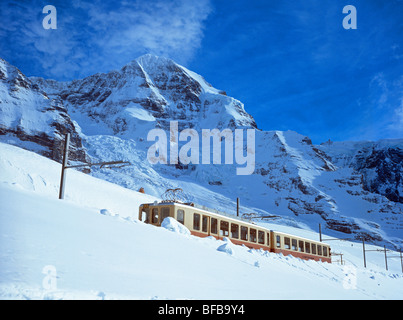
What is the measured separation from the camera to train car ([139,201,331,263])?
20.6 m

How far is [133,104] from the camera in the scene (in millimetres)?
193250

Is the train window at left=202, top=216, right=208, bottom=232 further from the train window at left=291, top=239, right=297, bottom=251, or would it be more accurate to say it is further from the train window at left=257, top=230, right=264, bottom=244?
the train window at left=291, top=239, right=297, bottom=251

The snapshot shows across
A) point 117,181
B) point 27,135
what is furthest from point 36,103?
point 117,181

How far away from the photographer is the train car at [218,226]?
67.5 ft

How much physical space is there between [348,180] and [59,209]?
16479cm

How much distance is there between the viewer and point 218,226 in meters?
22.6

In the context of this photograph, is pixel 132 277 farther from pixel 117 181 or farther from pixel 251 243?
pixel 117 181

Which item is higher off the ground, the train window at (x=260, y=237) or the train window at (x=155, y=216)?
the train window at (x=155, y=216)

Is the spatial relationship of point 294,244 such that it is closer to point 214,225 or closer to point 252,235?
point 252,235

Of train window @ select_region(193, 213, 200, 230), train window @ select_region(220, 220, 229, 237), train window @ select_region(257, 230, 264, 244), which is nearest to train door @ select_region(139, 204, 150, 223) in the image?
train window @ select_region(193, 213, 200, 230)

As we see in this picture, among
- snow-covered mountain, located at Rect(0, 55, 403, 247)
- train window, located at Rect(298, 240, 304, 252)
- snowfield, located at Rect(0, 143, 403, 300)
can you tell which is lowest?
snowfield, located at Rect(0, 143, 403, 300)

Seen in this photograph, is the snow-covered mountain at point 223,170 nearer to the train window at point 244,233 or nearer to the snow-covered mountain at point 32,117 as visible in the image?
the snow-covered mountain at point 32,117

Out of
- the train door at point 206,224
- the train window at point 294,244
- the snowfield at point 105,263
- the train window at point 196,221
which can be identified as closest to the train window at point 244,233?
the train door at point 206,224
